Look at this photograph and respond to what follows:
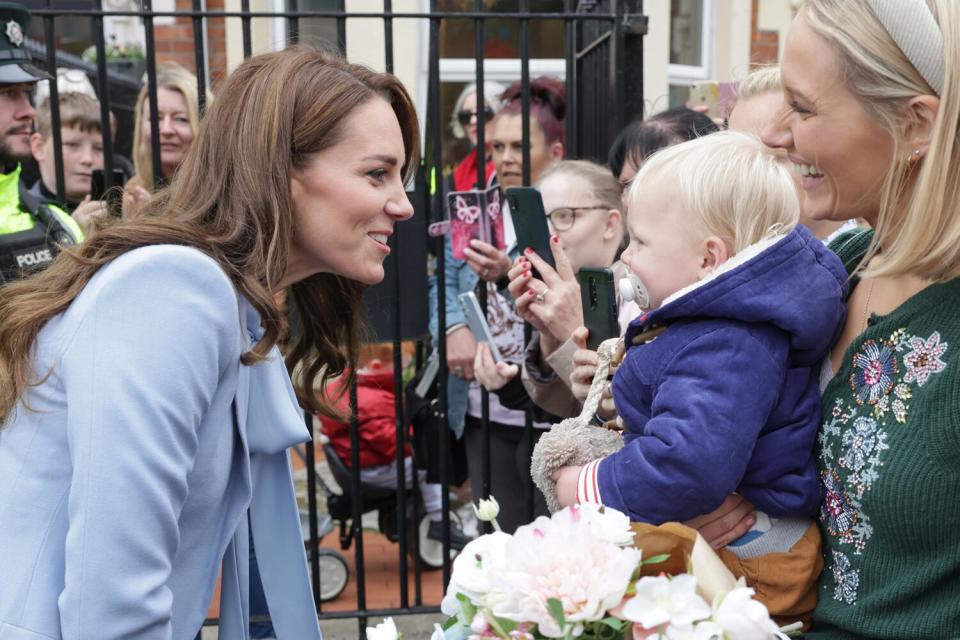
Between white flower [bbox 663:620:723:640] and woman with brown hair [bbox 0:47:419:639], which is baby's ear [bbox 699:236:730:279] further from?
white flower [bbox 663:620:723:640]

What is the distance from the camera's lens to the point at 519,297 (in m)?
2.93

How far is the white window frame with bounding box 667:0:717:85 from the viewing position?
7.56m

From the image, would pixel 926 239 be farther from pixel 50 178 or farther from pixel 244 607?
pixel 50 178

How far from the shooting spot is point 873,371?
1.57m

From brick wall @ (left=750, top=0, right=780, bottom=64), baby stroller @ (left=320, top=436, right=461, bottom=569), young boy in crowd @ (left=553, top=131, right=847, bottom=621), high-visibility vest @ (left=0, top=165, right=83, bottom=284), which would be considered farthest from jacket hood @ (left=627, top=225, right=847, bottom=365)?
brick wall @ (left=750, top=0, right=780, bottom=64)

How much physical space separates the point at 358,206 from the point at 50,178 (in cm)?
314

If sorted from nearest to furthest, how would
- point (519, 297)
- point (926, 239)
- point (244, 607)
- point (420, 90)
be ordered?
1. point (926, 239)
2. point (244, 607)
3. point (519, 297)
4. point (420, 90)

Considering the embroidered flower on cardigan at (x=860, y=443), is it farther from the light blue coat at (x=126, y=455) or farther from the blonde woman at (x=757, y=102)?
the blonde woman at (x=757, y=102)

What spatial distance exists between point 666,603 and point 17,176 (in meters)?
2.86

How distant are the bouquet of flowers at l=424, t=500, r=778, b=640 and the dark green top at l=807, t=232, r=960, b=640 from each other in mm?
354

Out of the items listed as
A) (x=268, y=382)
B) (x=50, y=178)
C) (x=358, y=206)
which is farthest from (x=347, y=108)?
(x=50, y=178)

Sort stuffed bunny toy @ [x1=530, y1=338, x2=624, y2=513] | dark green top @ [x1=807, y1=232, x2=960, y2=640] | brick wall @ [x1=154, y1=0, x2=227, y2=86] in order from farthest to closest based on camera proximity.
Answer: brick wall @ [x1=154, y1=0, x2=227, y2=86], stuffed bunny toy @ [x1=530, y1=338, x2=624, y2=513], dark green top @ [x1=807, y1=232, x2=960, y2=640]

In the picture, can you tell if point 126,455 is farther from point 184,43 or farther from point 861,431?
point 184,43

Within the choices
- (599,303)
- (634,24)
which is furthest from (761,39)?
(599,303)
